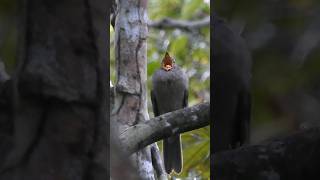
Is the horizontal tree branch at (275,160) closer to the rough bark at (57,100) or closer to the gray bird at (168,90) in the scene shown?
the rough bark at (57,100)

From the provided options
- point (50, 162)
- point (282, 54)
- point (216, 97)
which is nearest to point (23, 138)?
point (50, 162)

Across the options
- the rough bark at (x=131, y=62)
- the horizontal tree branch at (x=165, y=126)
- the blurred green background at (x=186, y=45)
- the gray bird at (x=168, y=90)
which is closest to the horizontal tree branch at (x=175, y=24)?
the blurred green background at (x=186, y=45)

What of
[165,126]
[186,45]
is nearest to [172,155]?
[165,126]

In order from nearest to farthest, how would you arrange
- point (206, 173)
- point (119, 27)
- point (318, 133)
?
point (318, 133) → point (119, 27) → point (206, 173)

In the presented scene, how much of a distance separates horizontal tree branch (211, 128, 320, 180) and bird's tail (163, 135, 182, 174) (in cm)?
78

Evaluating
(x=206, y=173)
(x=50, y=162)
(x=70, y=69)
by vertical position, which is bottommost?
(x=206, y=173)

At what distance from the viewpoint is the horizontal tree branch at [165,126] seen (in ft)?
3.79

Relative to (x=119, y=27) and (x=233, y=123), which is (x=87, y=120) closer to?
(x=233, y=123)

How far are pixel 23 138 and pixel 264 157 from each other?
360 mm

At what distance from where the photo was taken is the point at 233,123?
0.87 metres

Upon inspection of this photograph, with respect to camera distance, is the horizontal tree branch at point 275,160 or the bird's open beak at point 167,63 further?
the bird's open beak at point 167,63

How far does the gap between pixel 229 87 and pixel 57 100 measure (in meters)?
0.26

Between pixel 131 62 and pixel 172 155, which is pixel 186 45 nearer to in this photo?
pixel 172 155

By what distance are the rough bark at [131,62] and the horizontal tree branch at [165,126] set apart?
14cm
